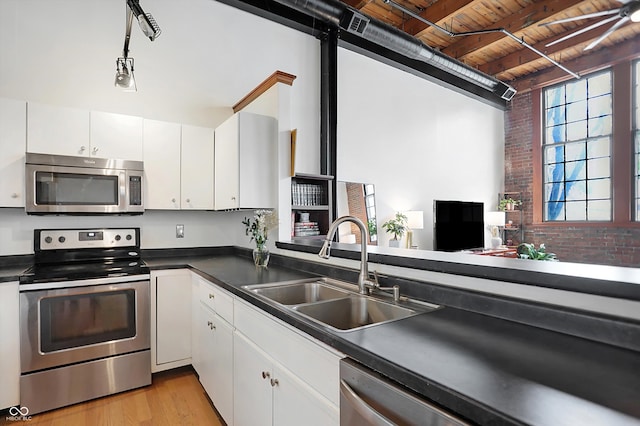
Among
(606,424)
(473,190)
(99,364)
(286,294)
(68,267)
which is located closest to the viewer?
(606,424)

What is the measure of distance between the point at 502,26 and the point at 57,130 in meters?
5.25

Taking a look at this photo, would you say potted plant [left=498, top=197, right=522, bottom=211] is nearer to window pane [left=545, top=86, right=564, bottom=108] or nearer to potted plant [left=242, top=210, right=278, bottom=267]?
window pane [left=545, top=86, right=564, bottom=108]

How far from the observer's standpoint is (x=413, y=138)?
518cm

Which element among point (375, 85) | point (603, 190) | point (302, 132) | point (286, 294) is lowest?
point (286, 294)

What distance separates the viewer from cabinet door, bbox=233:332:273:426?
1.51 metres

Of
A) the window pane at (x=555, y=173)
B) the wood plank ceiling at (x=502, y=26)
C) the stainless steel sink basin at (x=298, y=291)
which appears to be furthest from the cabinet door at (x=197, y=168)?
the window pane at (x=555, y=173)

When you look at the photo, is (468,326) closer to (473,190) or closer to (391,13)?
(391,13)

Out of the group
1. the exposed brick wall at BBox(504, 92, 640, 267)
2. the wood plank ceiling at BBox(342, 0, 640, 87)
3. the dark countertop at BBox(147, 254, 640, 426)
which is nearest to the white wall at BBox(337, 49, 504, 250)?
the exposed brick wall at BBox(504, 92, 640, 267)

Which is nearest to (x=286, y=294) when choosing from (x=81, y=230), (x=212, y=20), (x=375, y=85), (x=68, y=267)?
(x=68, y=267)

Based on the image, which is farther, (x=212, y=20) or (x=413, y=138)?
(x=413, y=138)

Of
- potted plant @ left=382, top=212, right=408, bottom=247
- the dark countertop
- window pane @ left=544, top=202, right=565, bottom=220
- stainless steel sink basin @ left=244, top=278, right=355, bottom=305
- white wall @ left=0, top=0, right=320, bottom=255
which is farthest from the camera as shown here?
window pane @ left=544, top=202, right=565, bottom=220

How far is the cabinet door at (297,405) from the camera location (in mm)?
1129

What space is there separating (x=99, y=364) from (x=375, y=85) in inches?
166

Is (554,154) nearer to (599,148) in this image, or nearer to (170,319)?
(599,148)
